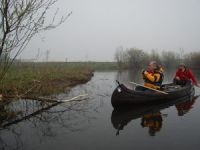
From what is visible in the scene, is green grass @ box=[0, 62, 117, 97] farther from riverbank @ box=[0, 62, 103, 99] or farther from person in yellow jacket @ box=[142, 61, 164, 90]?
person in yellow jacket @ box=[142, 61, 164, 90]

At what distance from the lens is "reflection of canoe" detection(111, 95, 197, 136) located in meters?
9.01

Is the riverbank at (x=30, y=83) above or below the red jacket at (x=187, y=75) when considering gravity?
below

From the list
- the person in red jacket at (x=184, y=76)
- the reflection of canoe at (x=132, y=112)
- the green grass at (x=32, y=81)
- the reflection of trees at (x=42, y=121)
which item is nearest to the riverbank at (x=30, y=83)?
the green grass at (x=32, y=81)

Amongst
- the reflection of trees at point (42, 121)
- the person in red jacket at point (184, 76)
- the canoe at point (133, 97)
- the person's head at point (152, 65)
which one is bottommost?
the reflection of trees at point (42, 121)

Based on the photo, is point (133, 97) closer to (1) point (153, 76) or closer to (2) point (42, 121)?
(1) point (153, 76)

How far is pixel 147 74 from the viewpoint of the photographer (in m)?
11.9

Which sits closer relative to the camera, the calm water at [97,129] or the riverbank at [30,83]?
the calm water at [97,129]

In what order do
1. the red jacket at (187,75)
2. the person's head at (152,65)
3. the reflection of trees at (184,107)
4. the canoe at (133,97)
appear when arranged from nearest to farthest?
the canoe at (133,97) < the reflection of trees at (184,107) < the person's head at (152,65) < the red jacket at (187,75)

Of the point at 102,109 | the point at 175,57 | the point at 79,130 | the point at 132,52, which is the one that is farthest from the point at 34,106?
the point at 175,57

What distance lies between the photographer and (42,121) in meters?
9.03

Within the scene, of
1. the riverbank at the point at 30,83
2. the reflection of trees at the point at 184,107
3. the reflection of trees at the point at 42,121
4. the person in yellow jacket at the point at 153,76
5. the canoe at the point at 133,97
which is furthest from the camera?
the person in yellow jacket at the point at 153,76

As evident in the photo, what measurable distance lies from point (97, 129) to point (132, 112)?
109 inches

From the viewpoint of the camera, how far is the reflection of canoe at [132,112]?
901 centimetres

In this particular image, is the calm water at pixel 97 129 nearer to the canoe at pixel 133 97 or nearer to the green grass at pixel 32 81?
the canoe at pixel 133 97
